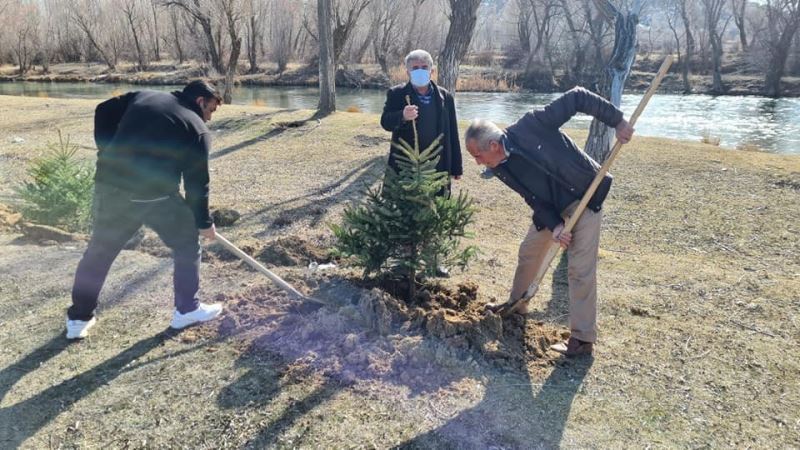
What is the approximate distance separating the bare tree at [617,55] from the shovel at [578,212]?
2.47 m

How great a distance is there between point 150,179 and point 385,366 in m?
A: 1.78

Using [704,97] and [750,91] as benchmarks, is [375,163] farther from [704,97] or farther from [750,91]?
[750,91]

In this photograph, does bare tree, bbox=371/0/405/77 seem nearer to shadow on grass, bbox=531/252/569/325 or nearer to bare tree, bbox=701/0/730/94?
bare tree, bbox=701/0/730/94

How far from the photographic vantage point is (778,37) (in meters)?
34.4

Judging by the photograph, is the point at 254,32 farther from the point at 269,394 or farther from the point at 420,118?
the point at 269,394

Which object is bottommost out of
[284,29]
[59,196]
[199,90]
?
[59,196]

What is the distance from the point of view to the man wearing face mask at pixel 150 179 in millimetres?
3326

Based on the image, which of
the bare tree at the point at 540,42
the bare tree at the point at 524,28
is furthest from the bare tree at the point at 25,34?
the bare tree at the point at 524,28

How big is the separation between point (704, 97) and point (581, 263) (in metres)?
29.5

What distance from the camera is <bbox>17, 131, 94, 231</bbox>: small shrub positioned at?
5.95 meters

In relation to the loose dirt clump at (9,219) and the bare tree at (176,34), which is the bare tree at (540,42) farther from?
the loose dirt clump at (9,219)

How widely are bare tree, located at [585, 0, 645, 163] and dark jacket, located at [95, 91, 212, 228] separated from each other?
4328 mm

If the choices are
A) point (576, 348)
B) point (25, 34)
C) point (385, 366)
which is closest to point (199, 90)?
point (385, 366)

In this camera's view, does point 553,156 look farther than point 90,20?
No
